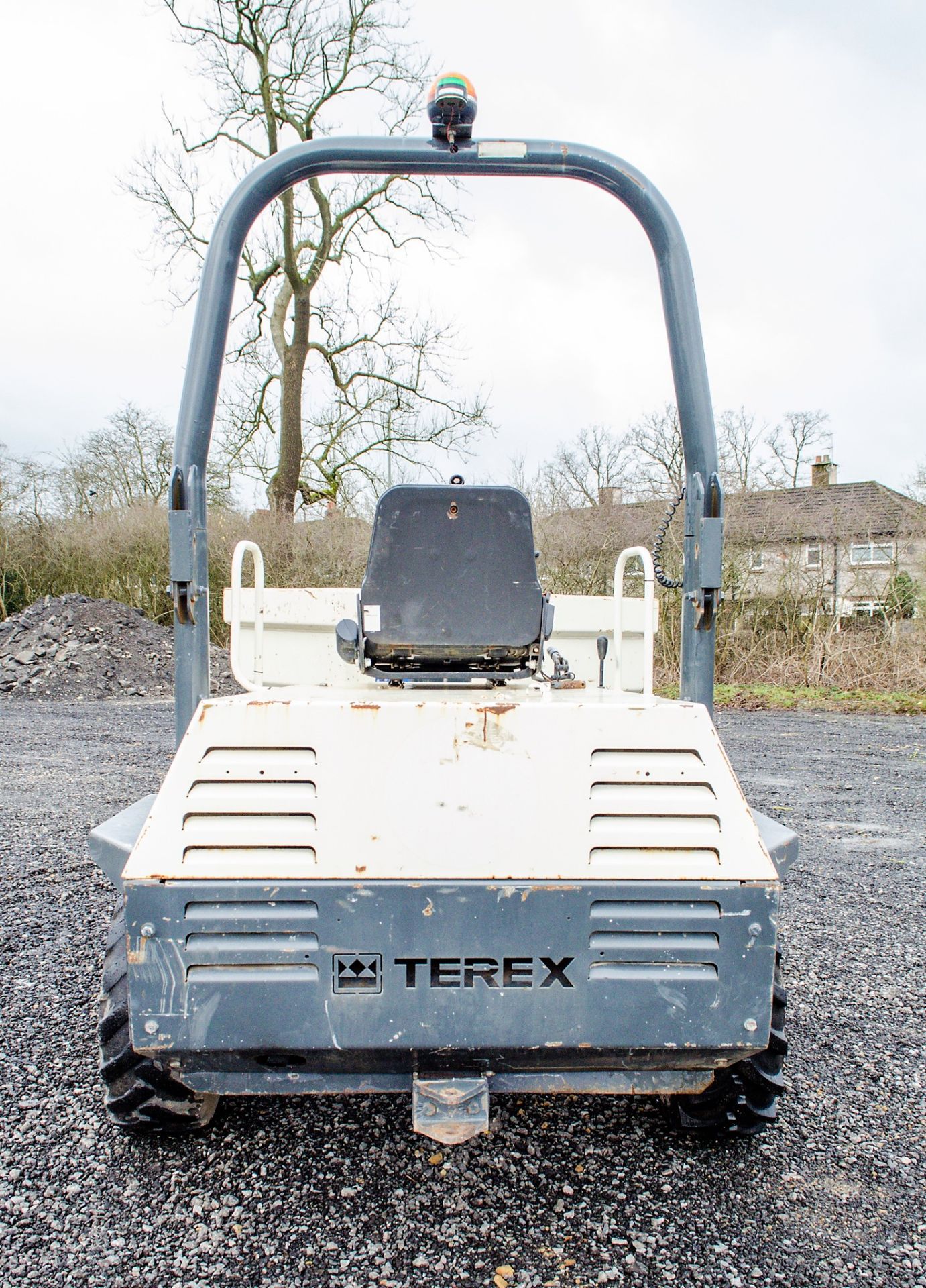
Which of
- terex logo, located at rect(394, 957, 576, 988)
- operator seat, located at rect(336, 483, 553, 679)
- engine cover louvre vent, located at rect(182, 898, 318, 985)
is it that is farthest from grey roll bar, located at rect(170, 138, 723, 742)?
terex logo, located at rect(394, 957, 576, 988)

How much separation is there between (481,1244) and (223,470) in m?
17.5

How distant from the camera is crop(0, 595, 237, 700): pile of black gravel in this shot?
42.5ft

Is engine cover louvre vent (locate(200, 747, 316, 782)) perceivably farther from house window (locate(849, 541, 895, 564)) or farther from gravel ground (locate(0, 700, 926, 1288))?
house window (locate(849, 541, 895, 564))

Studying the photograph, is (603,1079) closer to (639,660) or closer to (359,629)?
(359,629)

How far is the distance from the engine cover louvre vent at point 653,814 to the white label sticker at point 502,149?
164 centimetres

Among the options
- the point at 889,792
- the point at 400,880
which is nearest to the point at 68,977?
the point at 400,880

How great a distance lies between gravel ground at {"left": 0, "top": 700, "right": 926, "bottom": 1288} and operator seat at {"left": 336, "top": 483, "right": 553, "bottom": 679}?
1248mm

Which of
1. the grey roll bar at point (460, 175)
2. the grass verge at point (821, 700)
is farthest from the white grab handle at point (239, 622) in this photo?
the grass verge at point (821, 700)

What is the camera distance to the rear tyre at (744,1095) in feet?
6.53

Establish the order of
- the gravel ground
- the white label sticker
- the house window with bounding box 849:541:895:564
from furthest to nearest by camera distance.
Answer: the house window with bounding box 849:541:895:564
the white label sticker
the gravel ground

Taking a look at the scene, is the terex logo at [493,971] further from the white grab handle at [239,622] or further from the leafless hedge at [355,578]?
the leafless hedge at [355,578]

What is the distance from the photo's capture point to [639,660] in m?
3.52

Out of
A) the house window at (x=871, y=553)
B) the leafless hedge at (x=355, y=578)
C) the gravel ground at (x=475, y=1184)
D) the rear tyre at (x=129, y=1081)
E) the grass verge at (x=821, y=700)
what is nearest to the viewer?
the gravel ground at (x=475, y=1184)

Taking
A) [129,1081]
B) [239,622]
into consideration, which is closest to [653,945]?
[129,1081]
